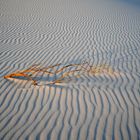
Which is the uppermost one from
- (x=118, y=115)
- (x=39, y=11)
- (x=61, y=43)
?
(x=39, y=11)

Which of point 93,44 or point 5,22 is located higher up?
point 5,22

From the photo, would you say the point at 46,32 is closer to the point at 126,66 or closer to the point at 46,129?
the point at 126,66

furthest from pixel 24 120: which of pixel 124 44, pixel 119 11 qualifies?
pixel 119 11

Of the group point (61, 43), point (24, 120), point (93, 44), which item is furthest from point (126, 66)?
point (24, 120)

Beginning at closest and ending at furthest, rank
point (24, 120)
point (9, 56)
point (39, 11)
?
point (24, 120), point (9, 56), point (39, 11)

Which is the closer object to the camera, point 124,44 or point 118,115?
point 118,115

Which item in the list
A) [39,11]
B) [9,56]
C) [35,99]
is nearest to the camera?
[35,99]

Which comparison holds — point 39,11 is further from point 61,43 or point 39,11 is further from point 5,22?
point 61,43
